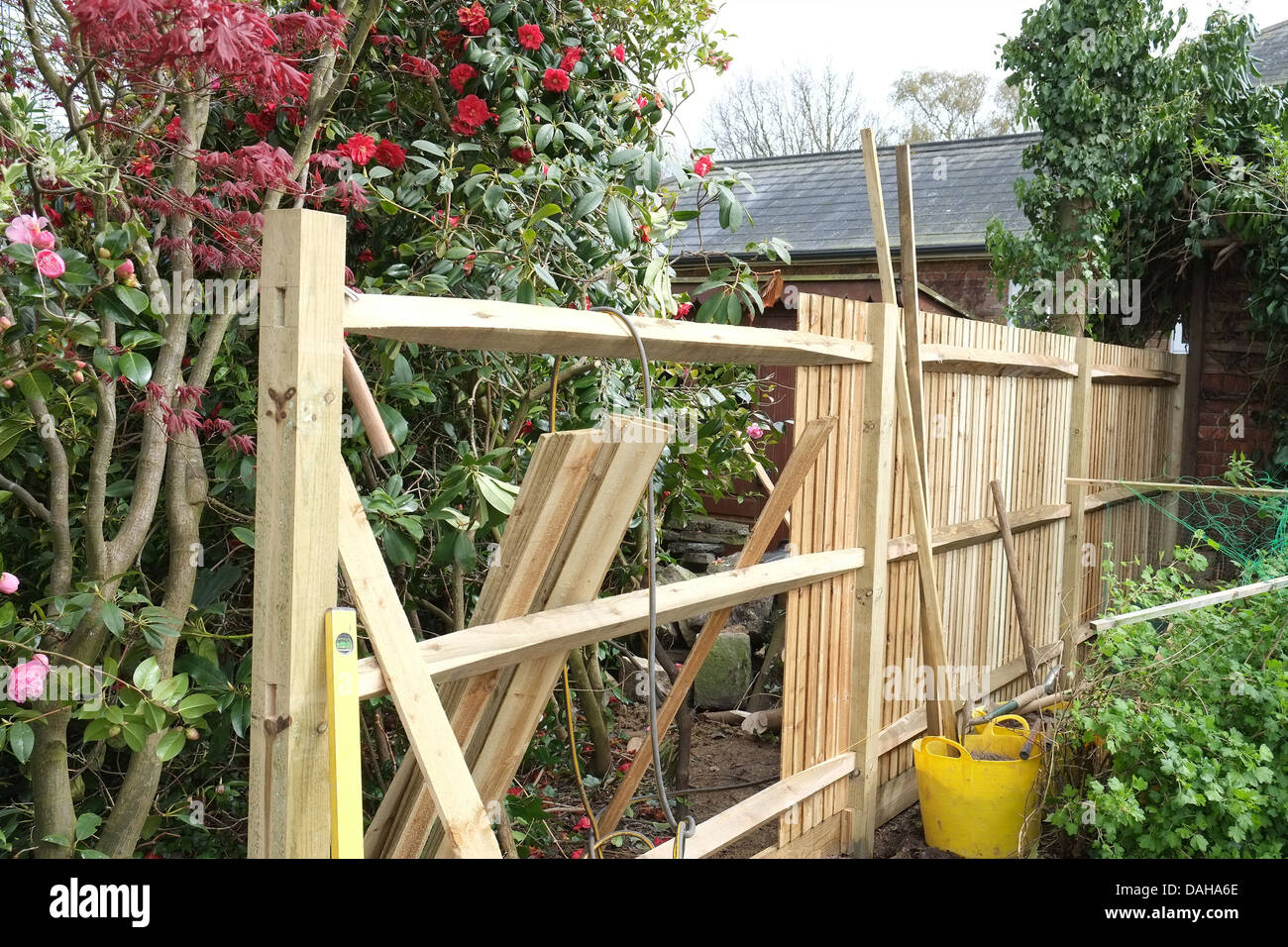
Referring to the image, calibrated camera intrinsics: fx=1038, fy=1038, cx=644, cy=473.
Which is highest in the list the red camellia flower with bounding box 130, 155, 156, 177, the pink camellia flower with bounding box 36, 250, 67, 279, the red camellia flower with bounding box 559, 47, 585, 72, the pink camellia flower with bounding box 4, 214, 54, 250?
the red camellia flower with bounding box 559, 47, 585, 72

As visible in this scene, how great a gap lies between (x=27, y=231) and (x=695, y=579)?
1.88 meters

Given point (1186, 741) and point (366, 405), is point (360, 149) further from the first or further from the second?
point (1186, 741)

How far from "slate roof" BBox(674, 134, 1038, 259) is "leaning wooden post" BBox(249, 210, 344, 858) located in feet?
29.3

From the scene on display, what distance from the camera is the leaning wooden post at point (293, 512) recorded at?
179 centimetres

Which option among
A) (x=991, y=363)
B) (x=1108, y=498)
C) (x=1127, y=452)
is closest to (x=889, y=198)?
(x=1127, y=452)

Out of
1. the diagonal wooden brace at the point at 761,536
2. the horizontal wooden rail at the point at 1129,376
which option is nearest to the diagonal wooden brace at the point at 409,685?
the diagonal wooden brace at the point at 761,536

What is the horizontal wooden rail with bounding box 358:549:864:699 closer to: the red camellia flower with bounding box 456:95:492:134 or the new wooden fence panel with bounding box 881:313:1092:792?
the new wooden fence panel with bounding box 881:313:1092:792

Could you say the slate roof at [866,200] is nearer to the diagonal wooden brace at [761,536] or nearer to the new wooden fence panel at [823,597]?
the new wooden fence panel at [823,597]

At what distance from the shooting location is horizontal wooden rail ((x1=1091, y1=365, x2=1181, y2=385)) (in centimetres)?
652

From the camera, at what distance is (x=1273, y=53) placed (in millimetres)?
9680

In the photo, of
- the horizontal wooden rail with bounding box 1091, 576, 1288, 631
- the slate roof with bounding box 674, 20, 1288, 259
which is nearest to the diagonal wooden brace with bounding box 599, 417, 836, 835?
the horizontal wooden rail with bounding box 1091, 576, 1288, 631

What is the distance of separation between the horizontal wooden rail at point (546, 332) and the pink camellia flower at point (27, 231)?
34.0 inches

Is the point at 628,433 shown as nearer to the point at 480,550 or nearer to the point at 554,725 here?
the point at 480,550

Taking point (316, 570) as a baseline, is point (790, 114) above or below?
above
